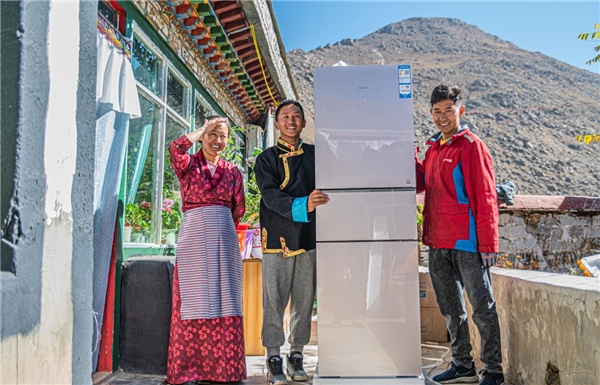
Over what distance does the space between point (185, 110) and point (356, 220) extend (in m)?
3.30

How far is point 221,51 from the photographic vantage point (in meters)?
6.14

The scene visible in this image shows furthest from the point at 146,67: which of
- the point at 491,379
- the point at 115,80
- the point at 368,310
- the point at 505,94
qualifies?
the point at 505,94

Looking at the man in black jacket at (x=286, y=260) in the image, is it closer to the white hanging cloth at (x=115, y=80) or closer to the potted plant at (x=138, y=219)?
the white hanging cloth at (x=115, y=80)

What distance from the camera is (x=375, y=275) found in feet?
9.36

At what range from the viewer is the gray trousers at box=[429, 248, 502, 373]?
291 centimetres

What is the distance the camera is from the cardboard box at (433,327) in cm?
446

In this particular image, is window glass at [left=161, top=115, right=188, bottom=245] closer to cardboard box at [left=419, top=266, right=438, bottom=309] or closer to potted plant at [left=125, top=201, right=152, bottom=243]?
potted plant at [left=125, top=201, right=152, bottom=243]

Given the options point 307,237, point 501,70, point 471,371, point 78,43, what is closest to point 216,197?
point 307,237

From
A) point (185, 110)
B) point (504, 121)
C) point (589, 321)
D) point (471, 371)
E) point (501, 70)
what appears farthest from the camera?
point (501, 70)

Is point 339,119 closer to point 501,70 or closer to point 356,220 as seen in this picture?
point 356,220

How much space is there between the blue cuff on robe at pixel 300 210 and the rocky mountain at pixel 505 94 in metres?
27.6

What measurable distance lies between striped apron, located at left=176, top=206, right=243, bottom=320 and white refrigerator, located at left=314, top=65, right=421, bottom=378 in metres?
0.70

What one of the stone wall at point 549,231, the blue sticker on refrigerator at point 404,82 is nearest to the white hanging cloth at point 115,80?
the blue sticker on refrigerator at point 404,82

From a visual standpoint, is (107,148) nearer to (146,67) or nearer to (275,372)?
(146,67)
